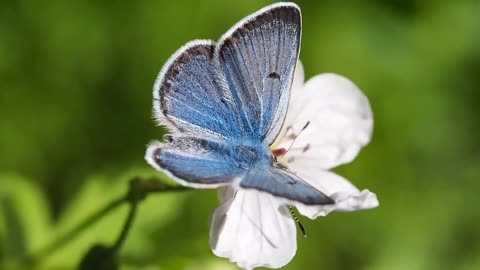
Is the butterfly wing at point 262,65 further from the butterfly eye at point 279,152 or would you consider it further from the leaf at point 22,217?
the leaf at point 22,217

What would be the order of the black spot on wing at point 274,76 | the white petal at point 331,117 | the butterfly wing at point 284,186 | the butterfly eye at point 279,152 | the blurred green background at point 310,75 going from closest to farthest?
1. the butterfly wing at point 284,186
2. the black spot on wing at point 274,76
3. the butterfly eye at point 279,152
4. the white petal at point 331,117
5. the blurred green background at point 310,75

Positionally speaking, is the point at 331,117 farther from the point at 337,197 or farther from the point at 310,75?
the point at 310,75

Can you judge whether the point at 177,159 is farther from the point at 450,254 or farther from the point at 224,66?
the point at 450,254

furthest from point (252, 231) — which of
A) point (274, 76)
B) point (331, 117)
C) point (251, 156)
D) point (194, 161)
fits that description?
point (331, 117)

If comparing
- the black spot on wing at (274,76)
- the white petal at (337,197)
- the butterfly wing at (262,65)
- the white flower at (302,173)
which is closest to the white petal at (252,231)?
the white flower at (302,173)

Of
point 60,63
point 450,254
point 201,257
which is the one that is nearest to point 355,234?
point 450,254
